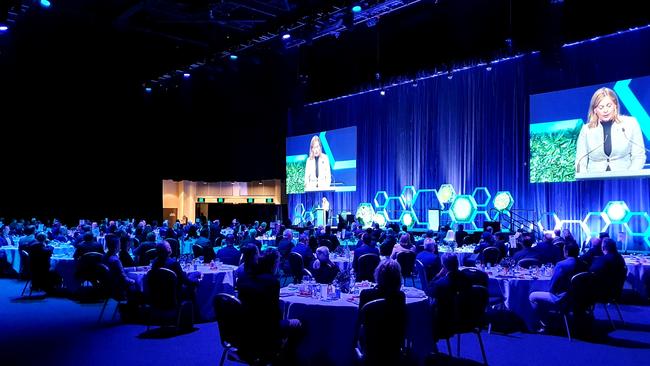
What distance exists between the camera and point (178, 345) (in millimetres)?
6211

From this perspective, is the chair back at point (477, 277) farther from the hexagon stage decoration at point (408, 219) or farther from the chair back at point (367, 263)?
the hexagon stage decoration at point (408, 219)

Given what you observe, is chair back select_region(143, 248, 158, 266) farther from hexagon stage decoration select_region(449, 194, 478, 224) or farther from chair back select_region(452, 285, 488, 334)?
hexagon stage decoration select_region(449, 194, 478, 224)

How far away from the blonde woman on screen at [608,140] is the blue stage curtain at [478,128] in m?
0.69

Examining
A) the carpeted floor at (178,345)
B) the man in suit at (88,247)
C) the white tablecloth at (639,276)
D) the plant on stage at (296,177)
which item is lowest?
the carpeted floor at (178,345)

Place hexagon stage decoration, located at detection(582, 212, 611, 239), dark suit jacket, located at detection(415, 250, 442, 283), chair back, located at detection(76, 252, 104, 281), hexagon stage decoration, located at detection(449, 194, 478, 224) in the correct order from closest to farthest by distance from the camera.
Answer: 1. dark suit jacket, located at detection(415, 250, 442, 283)
2. chair back, located at detection(76, 252, 104, 281)
3. hexagon stage decoration, located at detection(582, 212, 611, 239)
4. hexagon stage decoration, located at detection(449, 194, 478, 224)

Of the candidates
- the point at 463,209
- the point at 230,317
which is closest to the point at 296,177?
the point at 463,209

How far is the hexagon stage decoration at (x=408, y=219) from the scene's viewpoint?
1945 cm

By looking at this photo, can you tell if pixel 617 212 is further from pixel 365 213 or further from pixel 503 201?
pixel 365 213

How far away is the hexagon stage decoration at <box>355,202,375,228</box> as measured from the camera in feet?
68.4

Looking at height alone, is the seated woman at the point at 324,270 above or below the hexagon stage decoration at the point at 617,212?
below

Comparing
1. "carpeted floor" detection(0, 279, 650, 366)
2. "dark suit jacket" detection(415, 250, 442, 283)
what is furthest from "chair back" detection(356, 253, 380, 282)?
"carpeted floor" detection(0, 279, 650, 366)

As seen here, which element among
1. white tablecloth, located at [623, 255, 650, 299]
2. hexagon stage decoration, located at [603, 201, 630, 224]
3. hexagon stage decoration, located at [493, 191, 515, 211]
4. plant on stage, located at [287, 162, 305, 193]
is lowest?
white tablecloth, located at [623, 255, 650, 299]

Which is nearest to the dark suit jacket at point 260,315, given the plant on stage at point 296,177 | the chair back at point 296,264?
the chair back at point 296,264

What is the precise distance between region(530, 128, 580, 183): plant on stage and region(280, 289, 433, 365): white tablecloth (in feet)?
39.3
